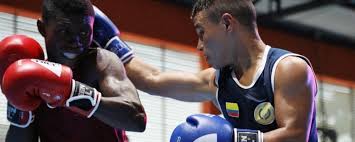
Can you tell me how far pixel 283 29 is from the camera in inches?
278

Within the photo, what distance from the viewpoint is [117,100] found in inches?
78.5

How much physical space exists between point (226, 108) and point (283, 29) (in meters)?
4.92

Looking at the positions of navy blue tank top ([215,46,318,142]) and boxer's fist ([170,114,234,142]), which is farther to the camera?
navy blue tank top ([215,46,318,142])

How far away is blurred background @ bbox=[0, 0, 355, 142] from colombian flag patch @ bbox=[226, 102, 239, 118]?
2.60 meters

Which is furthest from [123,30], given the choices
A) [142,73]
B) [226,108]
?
[226,108]

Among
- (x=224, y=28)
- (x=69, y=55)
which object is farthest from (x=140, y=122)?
(x=224, y=28)

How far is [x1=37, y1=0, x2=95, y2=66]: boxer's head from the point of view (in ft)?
6.81

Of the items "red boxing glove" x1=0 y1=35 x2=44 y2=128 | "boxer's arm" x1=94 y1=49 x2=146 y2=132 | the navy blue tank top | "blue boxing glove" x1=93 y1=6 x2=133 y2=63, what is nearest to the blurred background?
"blue boxing glove" x1=93 y1=6 x2=133 y2=63

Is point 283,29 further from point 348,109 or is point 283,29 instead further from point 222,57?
point 222,57

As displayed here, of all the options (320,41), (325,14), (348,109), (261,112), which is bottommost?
(348,109)

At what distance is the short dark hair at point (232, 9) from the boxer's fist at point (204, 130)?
35cm

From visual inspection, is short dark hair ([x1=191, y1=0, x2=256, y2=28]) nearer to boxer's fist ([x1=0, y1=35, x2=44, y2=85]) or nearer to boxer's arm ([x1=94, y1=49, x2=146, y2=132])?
boxer's arm ([x1=94, y1=49, x2=146, y2=132])

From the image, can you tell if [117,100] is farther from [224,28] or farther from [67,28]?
[224,28]

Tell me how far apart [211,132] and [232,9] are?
0.44 m
